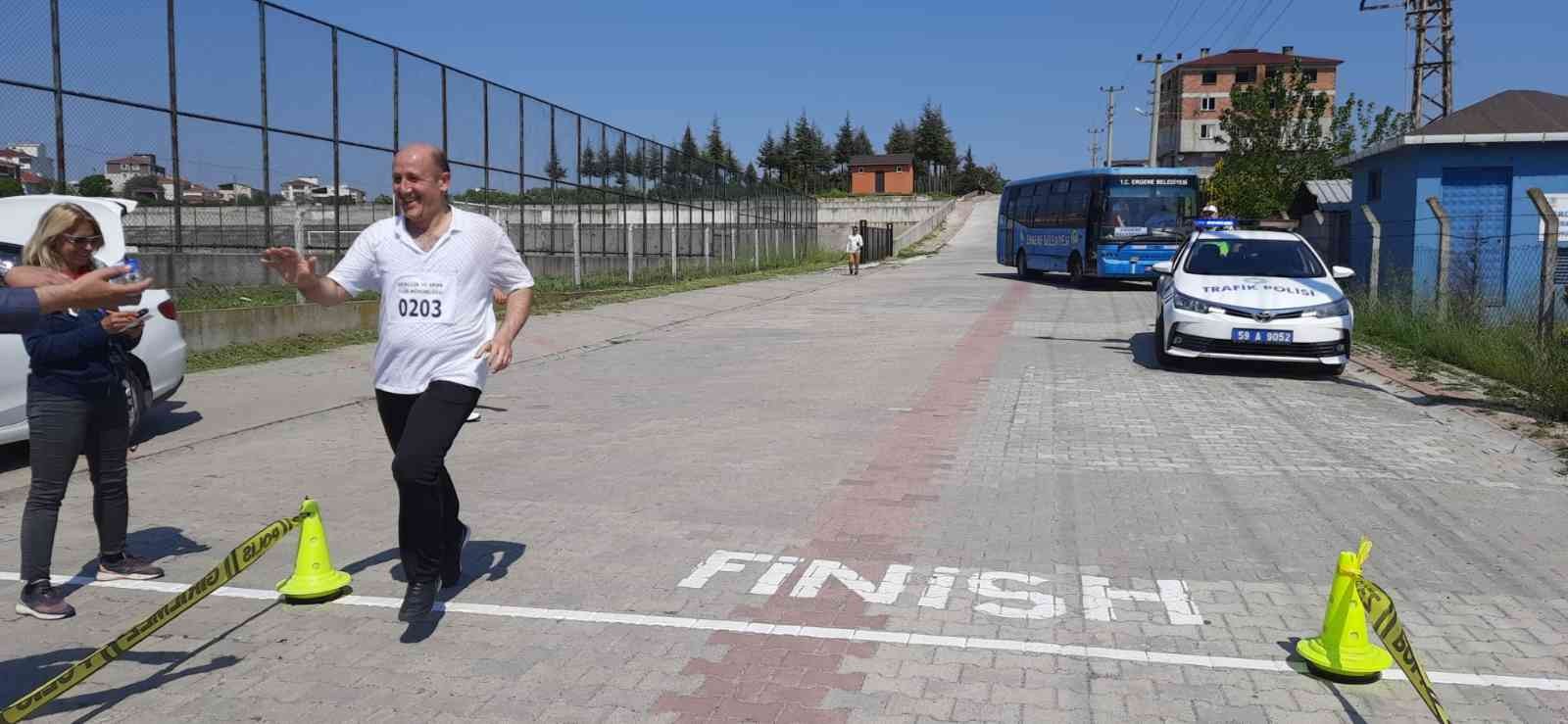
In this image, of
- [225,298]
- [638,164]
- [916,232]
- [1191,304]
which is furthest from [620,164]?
[916,232]

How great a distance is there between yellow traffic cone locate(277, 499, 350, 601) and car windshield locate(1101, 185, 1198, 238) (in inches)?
1028

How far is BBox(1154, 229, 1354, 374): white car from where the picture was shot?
12305mm

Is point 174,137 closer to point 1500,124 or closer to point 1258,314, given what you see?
point 1258,314

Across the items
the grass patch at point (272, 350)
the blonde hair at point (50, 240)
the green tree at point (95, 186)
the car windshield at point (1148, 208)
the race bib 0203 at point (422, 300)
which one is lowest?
the grass patch at point (272, 350)

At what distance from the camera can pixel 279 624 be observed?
466 cm

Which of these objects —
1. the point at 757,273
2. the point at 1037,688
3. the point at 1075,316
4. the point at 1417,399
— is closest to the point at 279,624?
the point at 1037,688

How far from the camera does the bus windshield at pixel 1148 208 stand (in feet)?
95.0

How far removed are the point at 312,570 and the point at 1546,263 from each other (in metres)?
12.2

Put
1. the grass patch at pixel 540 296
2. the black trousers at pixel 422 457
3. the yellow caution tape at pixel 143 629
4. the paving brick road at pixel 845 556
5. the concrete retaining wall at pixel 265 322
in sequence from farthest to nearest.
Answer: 1. the grass patch at pixel 540 296
2. the concrete retaining wall at pixel 265 322
3. the black trousers at pixel 422 457
4. the paving brick road at pixel 845 556
5. the yellow caution tape at pixel 143 629

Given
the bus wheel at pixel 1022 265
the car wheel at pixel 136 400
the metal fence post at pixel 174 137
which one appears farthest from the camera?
the bus wheel at pixel 1022 265

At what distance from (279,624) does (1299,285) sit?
36.6ft

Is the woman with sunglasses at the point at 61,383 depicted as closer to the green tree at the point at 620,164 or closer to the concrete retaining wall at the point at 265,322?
the concrete retaining wall at the point at 265,322

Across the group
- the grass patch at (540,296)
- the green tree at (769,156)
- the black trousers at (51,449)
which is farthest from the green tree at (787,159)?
the black trousers at (51,449)

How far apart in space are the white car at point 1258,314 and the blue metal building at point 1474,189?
642 cm
